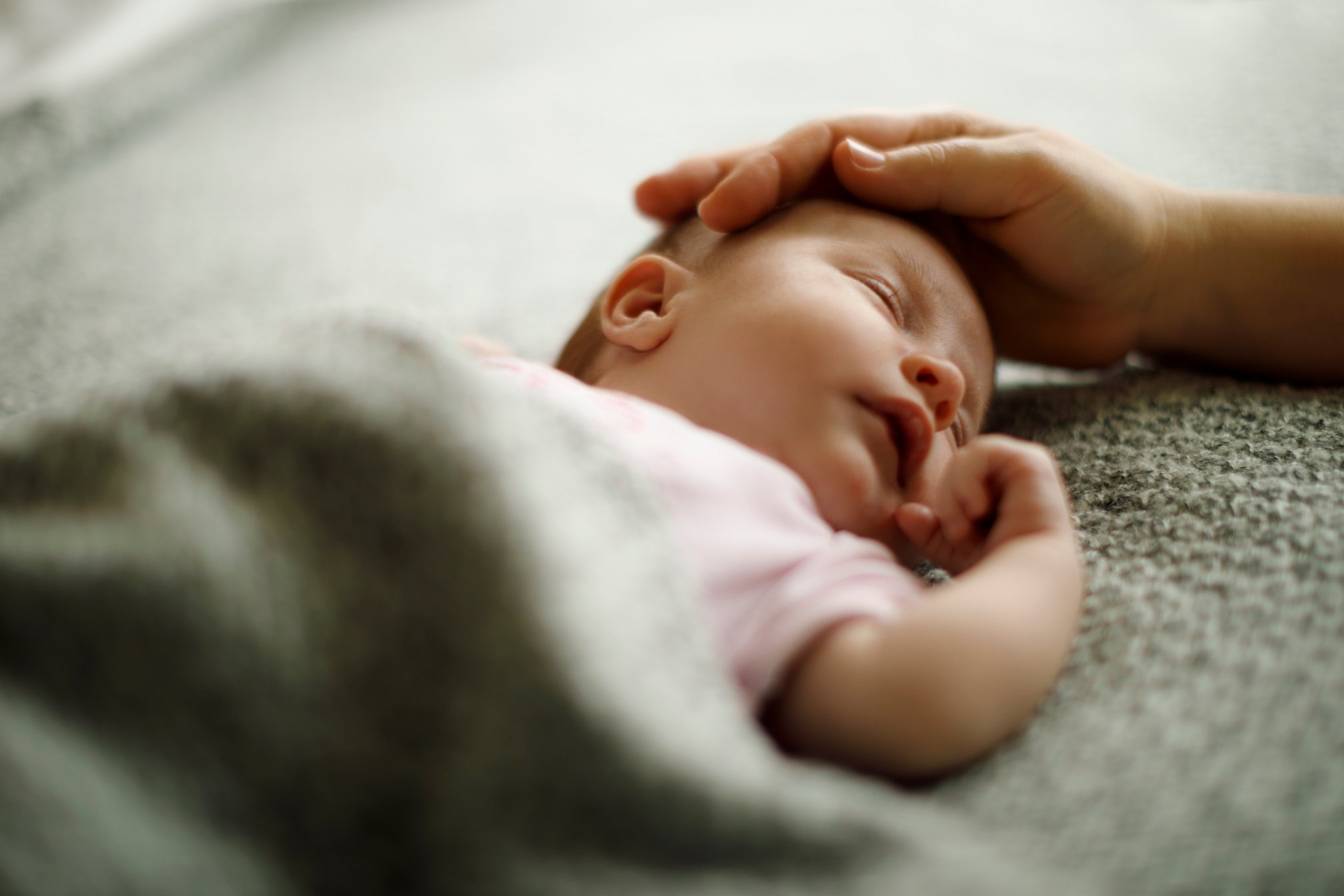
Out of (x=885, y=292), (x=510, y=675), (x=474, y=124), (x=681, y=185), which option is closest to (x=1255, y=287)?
(x=885, y=292)

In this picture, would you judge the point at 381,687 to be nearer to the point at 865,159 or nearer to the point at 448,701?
the point at 448,701

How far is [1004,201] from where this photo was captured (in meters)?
0.74

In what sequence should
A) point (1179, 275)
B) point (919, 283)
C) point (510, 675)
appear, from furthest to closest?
point (1179, 275)
point (919, 283)
point (510, 675)

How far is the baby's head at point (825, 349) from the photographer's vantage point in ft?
1.97

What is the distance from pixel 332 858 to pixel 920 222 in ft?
2.07

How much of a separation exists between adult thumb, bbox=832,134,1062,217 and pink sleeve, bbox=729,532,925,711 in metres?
0.33

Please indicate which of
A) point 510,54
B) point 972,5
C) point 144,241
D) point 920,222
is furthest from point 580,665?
Answer: point 972,5

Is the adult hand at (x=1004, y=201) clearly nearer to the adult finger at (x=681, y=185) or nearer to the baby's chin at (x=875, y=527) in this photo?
the adult finger at (x=681, y=185)

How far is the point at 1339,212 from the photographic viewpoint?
2.57 feet

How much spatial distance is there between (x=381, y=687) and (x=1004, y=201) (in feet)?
1.97

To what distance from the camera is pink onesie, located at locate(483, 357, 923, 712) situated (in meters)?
0.47

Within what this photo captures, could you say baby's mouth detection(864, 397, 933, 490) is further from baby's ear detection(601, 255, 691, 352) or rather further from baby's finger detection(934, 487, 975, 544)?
baby's ear detection(601, 255, 691, 352)

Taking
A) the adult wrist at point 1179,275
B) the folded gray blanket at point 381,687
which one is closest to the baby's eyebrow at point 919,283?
the adult wrist at point 1179,275

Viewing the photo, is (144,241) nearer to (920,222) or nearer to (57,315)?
(57,315)
